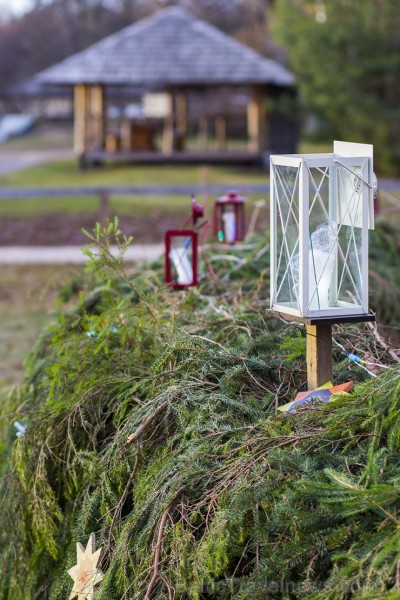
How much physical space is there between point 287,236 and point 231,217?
2.61m

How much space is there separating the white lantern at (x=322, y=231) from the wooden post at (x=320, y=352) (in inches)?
1.9

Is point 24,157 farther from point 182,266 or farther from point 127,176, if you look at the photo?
point 182,266

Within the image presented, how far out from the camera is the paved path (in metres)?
12.8

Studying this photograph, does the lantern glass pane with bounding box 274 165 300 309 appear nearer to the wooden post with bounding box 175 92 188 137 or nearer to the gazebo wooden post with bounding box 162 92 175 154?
the gazebo wooden post with bounding box 162 92 175 154

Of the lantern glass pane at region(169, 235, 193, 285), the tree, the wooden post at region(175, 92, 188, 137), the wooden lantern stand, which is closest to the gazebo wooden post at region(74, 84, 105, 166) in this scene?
the wooden post at region(175, 92, 188, 137)

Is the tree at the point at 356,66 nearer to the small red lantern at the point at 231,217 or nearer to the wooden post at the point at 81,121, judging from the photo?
the wooden post at the point at 81,121

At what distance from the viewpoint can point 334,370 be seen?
2.96m

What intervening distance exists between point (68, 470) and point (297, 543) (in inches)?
43.7

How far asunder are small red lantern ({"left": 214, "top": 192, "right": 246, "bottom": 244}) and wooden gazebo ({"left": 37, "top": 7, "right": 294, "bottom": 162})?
18.4 metres

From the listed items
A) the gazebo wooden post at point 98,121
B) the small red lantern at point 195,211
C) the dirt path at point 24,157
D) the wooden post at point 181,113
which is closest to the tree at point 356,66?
the wooden post at point 181,113

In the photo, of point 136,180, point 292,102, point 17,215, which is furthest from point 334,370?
point 292,102

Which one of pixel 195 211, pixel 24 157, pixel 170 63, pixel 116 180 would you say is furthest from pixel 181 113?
pixel 195 211

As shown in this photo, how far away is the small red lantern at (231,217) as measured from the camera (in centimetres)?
543

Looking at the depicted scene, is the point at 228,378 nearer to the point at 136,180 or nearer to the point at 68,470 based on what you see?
the point at 68,470
